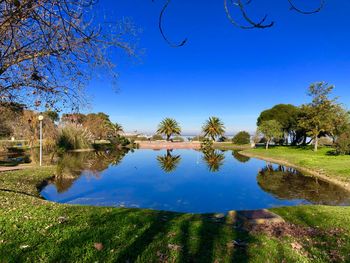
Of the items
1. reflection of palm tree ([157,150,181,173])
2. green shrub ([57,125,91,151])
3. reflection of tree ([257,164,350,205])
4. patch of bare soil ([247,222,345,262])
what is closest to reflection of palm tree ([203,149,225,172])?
reflection of palm tree ([157,150,181,173])

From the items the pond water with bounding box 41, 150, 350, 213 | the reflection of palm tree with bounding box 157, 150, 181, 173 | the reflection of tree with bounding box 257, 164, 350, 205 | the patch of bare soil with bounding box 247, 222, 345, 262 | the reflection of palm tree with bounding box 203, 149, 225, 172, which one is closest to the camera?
the patch of bare soil with bounding box 247, 222, 345, 262

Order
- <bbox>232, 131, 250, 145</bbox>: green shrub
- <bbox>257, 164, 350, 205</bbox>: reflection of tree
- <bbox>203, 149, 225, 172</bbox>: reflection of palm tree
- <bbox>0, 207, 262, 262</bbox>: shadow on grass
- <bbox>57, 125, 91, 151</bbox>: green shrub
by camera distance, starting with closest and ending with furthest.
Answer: <bbox>0, 207, 262, 262</bbox>: shadow on grass
<bbox>257, 164, 350, 205</bbox>: reflection of tree
<bbox>203, 149, 225, 172</bbox>: reflection of palm tree
<bbox>57, 125, 91, 151</bbox>: green shrub
<bbox>232, 131, 250, 145</bbox>: green shrub

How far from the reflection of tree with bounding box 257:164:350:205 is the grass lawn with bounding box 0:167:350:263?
689cm

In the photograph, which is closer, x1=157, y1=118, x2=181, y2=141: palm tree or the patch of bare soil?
the patch of bare soil

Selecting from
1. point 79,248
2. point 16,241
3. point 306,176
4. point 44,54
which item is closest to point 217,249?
point 79,248

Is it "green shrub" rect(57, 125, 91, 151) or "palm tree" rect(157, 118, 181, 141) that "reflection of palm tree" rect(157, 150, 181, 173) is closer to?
"green shrub" rect(57, 125, 91, 151)

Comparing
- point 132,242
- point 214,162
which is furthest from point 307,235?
point 214,162

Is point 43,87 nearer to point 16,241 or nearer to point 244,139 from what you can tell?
point 16,241

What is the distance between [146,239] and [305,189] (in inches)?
556

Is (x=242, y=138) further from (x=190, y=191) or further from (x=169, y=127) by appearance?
(x=190, y=191)

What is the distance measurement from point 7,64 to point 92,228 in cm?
385

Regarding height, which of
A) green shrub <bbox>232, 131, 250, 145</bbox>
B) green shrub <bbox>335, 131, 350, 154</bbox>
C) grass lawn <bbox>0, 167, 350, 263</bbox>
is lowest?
grass lawn <bbox>0, 167, 350, 263</bbox>

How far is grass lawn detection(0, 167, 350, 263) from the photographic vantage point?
15.6 ft

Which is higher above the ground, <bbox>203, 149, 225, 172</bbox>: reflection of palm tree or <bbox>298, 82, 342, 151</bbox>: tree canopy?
<bbox>298, 82, 342, 151</bbox>: tree canopy
